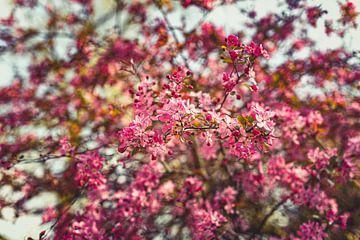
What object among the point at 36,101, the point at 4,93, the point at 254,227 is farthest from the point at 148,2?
the point at 254,227

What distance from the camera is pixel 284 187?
564 centimetres

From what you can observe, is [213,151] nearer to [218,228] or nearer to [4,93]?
[218,228]

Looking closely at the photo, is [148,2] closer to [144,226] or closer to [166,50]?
[166,50]

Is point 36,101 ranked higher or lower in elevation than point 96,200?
higher

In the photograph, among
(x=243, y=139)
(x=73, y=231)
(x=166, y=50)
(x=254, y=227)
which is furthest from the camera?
(x=166, y=50)

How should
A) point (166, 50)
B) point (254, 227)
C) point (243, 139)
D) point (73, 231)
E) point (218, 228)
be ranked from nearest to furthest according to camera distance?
point (243, 139)
point (73, 231)
point (218, 228)
point (254, 227)
point (166, 50)

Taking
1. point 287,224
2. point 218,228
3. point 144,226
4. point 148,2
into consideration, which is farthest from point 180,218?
point 148,2

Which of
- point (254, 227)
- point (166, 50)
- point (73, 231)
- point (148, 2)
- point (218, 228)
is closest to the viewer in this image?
point (73, 231)

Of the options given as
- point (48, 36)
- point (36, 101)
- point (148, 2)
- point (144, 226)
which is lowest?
point (144, 226)

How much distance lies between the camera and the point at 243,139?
2240 mm

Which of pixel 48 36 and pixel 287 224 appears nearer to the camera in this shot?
pixel 287 224

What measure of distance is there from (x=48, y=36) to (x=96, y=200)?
376cm

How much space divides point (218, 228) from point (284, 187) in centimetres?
173

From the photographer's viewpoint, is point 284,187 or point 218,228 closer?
point 218,228
